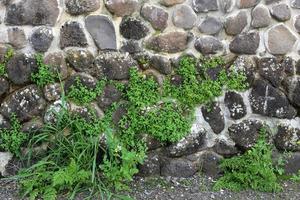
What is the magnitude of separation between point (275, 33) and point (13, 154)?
200cm

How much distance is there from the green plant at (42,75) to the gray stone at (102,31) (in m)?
0.37

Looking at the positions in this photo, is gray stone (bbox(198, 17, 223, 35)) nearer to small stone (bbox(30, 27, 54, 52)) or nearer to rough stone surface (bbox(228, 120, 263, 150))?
rough stone surface (bbox(228, 120, 263, 150))

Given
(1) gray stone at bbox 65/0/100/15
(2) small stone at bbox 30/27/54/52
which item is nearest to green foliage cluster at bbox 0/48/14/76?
(2) small stone at bbox 30/27/54/52

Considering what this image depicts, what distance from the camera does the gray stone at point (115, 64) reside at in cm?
362

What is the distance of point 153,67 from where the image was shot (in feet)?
12.1

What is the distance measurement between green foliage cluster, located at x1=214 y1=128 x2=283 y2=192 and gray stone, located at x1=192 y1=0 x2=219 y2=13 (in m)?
0.95

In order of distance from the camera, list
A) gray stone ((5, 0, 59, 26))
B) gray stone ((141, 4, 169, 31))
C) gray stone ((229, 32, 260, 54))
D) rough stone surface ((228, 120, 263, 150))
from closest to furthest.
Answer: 1. gray stone ((5, 0, 59, 26))
2. gray stone ((141, 4, 169, 31))
3. gray stone ((229, 32, 260, 54))
4. rough stone surface ((228, 120, 263, 150))

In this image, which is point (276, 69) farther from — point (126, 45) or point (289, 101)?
point (126, 45)

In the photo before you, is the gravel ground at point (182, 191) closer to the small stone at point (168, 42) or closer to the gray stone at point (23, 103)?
the gray stone at point (23, 103)

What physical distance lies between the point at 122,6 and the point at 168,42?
1.30 feet

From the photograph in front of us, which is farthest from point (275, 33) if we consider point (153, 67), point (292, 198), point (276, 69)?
point (292, 198)

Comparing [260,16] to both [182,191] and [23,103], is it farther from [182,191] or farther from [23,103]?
[23,103]

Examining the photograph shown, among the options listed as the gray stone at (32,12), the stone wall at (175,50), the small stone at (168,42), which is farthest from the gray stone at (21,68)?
the small stone at (168,42)

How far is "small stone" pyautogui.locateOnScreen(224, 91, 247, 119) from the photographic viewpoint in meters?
3.78
